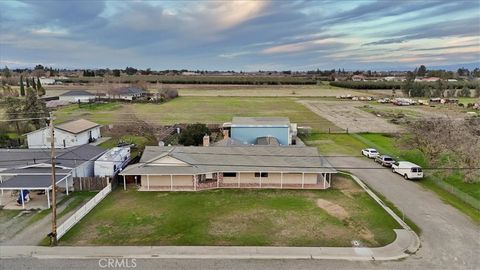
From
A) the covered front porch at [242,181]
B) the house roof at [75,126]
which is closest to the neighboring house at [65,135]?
the house roof at [75,126]

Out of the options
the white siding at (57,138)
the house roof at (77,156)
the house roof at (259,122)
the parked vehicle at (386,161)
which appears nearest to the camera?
the house roof at (77,156)

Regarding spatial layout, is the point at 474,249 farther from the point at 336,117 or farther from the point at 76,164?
the point at 336,117

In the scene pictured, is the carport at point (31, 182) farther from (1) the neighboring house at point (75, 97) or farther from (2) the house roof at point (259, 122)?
(1) the neighboring house at point (75, 97)

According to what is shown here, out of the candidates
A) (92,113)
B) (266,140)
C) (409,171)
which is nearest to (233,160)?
(266,140)

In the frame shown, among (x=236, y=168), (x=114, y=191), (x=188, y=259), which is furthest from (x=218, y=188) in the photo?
(x=188, y=259)

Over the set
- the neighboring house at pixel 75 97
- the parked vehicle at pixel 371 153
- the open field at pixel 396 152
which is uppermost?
the neighboring house at pixel 75 97
